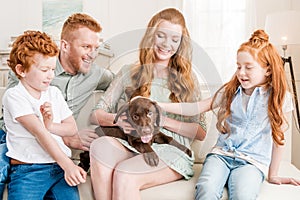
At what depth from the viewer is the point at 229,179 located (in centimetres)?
147

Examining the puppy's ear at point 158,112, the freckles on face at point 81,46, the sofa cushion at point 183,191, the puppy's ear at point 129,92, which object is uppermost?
the freckles on face at point 81,46

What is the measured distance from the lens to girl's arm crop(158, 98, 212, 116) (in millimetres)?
1513

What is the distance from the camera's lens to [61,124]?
5.22 feet

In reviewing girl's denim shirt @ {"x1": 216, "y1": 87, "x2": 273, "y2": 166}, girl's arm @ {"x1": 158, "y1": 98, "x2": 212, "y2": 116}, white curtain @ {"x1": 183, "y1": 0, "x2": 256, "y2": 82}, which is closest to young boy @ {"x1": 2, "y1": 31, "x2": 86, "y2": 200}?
girl's arm @ {"x1": 158, "y1": 98, "x2": 212, "y2": 116}

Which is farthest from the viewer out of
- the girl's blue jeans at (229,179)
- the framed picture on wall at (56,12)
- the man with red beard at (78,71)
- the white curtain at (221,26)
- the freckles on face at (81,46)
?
the framed picture on wall at (56,12)

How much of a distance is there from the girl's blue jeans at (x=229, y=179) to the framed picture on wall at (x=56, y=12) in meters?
2.02

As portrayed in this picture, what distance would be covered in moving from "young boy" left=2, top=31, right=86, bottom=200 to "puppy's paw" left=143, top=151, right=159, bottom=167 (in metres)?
0.21

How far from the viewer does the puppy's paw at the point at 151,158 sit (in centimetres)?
147

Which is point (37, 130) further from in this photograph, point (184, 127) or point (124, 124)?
point (184, 127)

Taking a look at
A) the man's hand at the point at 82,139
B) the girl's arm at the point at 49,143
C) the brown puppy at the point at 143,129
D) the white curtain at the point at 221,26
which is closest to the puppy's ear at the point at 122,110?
the brown puppy at the point at 143,129

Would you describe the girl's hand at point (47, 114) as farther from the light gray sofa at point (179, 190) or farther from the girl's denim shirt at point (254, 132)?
the girl's denim shirt at point (254, 132)

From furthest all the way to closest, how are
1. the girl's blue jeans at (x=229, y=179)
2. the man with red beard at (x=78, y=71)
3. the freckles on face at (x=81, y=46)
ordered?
the freckles on face at (x=81, y=46) → the man with red beard at (x=78, y=71) → the girl's blue jeans at (x=229, y=179)

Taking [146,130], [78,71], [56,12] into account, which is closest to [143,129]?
[146,130]

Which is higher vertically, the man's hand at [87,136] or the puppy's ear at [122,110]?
the puppy's ear at [122,110]
